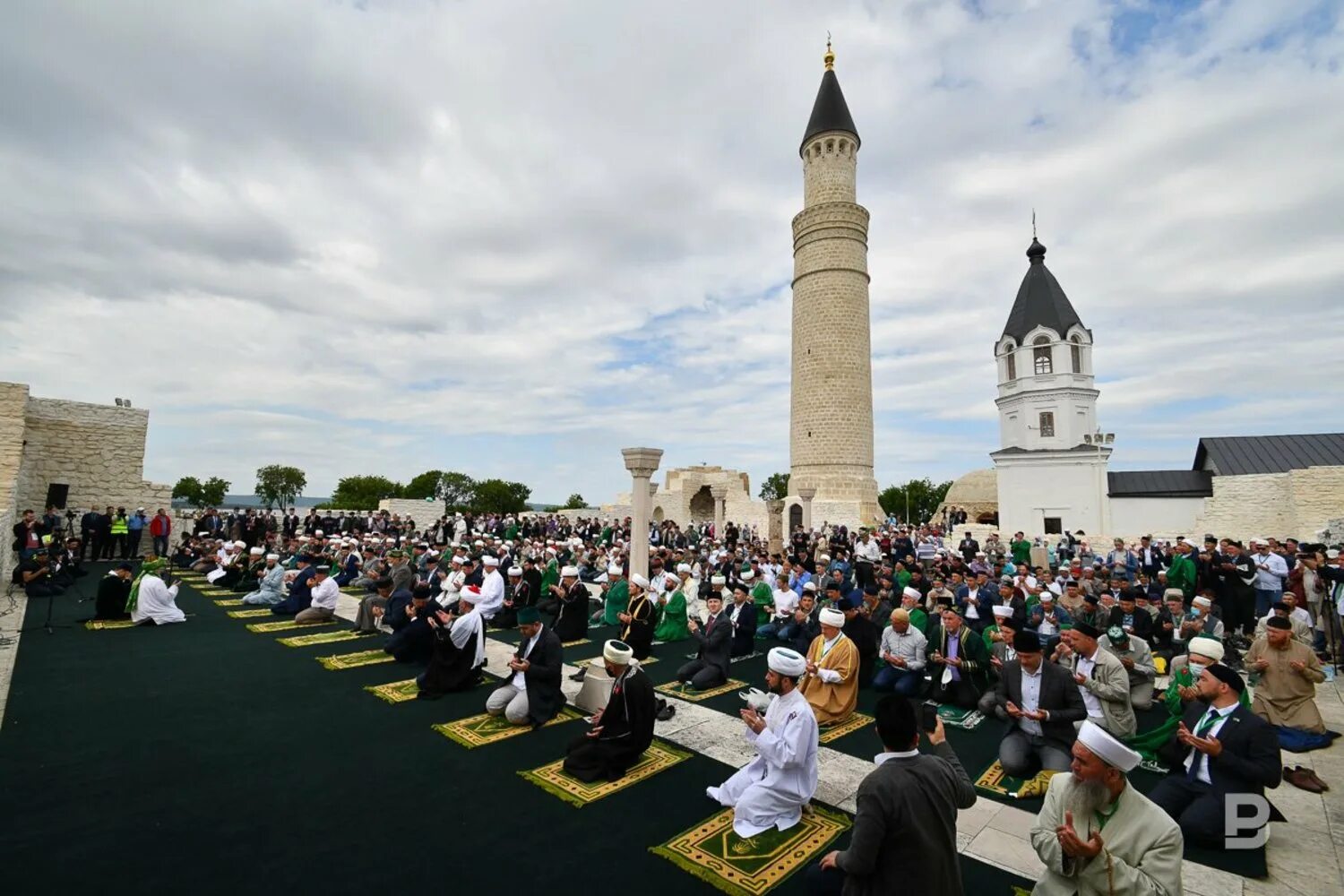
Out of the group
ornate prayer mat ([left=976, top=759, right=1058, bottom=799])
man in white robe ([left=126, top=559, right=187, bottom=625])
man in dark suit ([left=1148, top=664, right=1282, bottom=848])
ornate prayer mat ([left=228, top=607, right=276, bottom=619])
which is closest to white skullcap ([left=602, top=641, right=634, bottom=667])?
ornate prayer mat ([left=976, top=759, right=1058, bottom=799])

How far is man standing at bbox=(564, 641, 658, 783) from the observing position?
4.52 metres

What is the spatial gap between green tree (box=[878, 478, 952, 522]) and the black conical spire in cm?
4060

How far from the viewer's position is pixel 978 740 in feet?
17.6

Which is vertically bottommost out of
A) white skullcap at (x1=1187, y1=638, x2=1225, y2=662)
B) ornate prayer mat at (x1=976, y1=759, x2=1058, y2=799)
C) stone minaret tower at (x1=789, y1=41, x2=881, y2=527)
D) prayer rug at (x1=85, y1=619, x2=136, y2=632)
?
ornate prayer mat at (x1=976, y1=759, x2=1058, y2=799)

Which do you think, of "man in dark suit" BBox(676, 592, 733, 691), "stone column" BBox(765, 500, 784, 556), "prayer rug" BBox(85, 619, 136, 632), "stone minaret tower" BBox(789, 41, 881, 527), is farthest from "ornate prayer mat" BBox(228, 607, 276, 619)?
"stone minaret tower" BBox(789, 41, 881, 527)

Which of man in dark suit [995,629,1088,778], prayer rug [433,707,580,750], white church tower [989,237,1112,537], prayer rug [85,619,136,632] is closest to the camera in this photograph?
man in dark suit [995,629,1088,778]

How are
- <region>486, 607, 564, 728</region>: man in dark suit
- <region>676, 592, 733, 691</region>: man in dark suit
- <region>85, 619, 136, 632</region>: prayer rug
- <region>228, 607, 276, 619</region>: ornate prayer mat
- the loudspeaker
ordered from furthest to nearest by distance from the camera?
the loudspeaker
<region>228, 607, 276, 619</region>: ornate prayer mat
<region>85, 619, 136, 632</region>: prayer rug
<region>676, 592, 733, 691</region>: man in dark suit
<region>486, 607, 564, 728</region>: man in dark suit

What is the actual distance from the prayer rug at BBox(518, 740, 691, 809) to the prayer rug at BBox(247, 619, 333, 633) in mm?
6620

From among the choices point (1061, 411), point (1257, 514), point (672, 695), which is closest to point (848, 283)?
point (1061, 411)

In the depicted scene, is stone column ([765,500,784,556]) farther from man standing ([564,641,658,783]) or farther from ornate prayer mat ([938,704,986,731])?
man standing ([564,641,658,783])

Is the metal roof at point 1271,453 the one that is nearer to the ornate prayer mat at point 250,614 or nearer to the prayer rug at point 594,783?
the prayer rug at point 594,783

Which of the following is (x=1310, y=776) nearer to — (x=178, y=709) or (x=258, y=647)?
(x=178, y=709)

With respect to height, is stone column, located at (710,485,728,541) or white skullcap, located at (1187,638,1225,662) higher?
stone column, located at (710,485,728,541)

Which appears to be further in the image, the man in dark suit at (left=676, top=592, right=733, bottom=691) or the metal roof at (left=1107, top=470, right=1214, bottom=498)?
the metal roof at (left=1107, top=470, right=1214, bottom=498)
